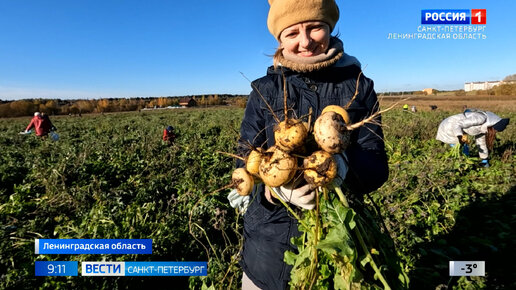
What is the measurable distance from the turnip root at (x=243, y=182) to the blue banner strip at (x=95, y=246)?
1816 millimetres

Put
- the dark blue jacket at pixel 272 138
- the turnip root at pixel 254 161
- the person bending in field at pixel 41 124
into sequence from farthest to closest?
the person bending in field at pixel 41 124, the dark blue jacket at pixel 272 138, the turnip root at pixel 254 161

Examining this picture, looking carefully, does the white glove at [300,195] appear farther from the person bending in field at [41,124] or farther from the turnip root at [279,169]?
the person bending in field at [41,124]

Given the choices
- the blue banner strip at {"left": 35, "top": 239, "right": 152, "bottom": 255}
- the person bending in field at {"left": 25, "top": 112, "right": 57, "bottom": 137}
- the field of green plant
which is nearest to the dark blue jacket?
the field of green plant

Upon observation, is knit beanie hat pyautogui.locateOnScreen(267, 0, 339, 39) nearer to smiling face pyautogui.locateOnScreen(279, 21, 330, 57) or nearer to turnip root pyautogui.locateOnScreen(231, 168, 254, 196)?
smiling face pyautogui.locateOnScreen(279, 21, 330, 57)

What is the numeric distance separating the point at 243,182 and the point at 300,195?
1.01ft

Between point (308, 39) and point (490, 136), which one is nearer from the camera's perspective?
point (308, 39)

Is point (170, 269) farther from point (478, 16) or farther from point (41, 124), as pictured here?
point (41, 124)

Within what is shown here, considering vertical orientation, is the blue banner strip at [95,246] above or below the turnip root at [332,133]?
below

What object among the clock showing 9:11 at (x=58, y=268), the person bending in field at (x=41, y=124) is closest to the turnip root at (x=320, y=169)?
the clock showing 9:11 at (x=58, y=268)

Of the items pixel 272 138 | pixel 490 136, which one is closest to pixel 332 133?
pixel 272 138

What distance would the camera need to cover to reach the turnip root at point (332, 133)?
1145 mm

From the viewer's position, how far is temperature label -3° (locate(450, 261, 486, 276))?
2691 millimetres

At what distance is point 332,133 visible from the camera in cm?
114

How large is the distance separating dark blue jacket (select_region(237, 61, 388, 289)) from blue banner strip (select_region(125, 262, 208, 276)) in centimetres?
138
